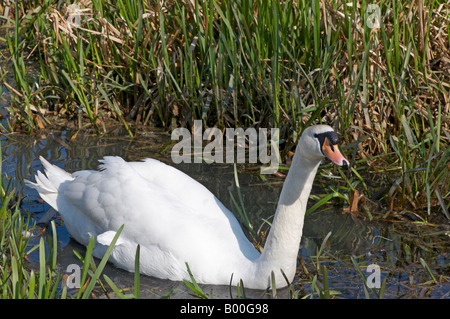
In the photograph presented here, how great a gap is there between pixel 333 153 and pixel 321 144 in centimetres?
9

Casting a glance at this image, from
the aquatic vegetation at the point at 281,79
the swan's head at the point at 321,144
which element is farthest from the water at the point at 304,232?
the swan's head at the point at 321,144

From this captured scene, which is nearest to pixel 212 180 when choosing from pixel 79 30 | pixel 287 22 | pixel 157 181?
pixel 157 181

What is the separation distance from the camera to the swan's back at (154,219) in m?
4.23

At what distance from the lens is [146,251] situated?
433 centimetres

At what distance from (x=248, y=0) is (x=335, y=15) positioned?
2.25 feet

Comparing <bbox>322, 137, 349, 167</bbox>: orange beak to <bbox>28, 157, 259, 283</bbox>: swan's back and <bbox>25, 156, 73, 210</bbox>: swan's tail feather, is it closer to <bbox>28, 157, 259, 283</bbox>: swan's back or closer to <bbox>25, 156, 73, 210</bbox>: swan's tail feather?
<bbox>28, 157, 259, 283</bbox>: swan's back

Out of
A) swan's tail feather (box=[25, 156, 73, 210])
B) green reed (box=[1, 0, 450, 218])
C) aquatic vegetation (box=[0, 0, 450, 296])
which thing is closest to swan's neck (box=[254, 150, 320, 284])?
aquatic vegetation (box=[0, 0, 450, 296])

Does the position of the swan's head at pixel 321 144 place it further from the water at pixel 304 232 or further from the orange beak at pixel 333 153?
the water at pixel 304 232

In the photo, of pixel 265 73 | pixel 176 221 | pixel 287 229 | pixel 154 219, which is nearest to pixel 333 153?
pixel 287 229

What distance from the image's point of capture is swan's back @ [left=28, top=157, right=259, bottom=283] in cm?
423

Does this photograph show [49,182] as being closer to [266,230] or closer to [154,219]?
[154,219]

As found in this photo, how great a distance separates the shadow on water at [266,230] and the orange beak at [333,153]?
86cm

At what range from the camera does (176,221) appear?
4.34 meters

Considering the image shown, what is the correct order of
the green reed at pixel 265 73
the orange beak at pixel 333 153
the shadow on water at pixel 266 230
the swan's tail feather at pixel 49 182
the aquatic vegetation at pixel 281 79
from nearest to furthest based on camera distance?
1. the orange beak at pixel 333 153
2. the shadow on water at pixel 266 230
3. the swan's tail feather at pixel 49 182
4. the aquatic vegetation at pixel 281 79
5. the green reed at pixel 265 73
